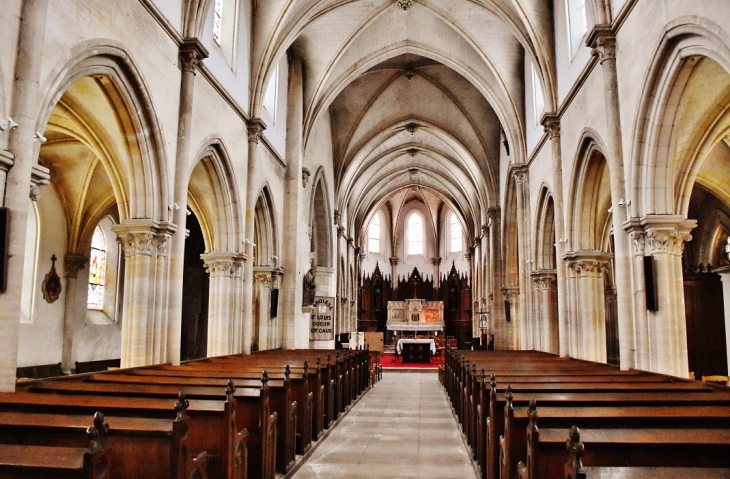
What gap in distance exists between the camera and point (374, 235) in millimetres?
47000

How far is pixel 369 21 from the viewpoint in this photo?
1956 cm

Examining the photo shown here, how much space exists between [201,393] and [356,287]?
3405 centimetres

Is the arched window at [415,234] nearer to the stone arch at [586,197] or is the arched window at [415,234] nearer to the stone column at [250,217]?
the stone column at [250,217]

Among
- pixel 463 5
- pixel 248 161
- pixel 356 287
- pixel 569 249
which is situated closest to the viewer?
pixel 569 249

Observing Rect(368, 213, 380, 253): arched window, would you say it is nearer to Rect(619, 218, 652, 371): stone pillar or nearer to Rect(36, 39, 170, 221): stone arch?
Rect(36, 39, 170, 221): stone arch

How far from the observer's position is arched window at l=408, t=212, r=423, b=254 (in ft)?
155

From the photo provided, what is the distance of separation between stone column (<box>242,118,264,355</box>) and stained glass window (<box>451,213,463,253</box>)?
3136cm

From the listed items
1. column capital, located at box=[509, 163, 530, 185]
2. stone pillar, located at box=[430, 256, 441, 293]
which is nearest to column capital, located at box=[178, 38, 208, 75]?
column capital, located at box=[509, 163, 530, 185]

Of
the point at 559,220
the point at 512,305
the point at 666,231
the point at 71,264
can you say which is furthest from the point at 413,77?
the point at 666,231

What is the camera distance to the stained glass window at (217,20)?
14091mm

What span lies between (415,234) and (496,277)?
1982cm

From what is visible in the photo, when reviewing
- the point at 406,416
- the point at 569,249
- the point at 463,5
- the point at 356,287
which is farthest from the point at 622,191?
the point at 356,287

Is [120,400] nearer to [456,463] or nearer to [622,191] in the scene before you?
[456,463]

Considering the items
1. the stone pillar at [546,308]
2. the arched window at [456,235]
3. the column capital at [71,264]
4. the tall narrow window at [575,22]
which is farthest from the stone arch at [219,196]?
the arched window at [456,235]
